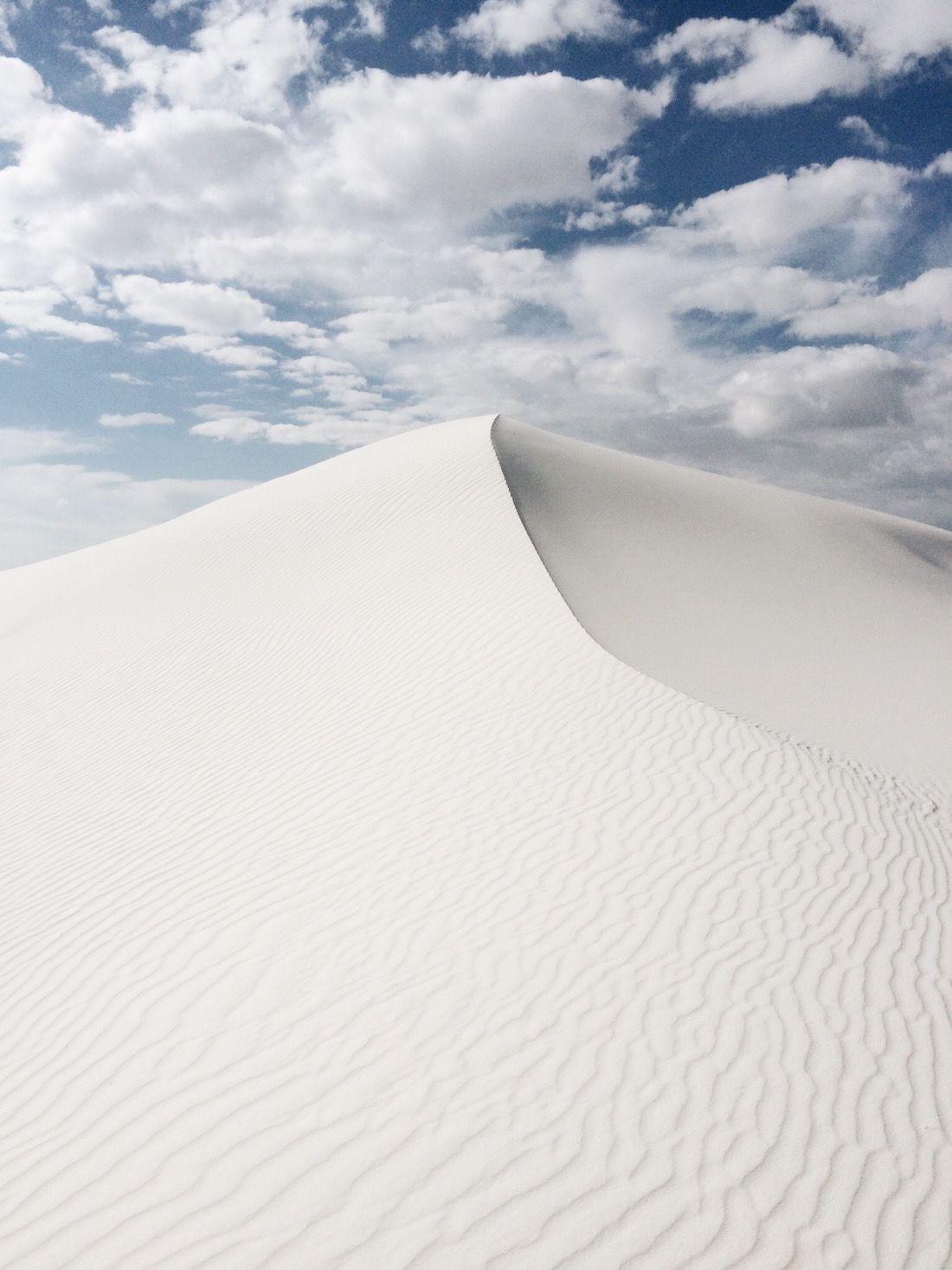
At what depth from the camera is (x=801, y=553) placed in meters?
25.2

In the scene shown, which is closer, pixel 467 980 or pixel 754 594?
pixel 467 980

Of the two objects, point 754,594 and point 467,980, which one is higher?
point 754,594

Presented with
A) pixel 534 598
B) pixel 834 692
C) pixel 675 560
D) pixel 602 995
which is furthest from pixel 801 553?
pixel 602 995

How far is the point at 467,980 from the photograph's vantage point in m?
5.75

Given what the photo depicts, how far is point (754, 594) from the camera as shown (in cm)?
2095

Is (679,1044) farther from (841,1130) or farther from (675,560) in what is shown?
(675,560)

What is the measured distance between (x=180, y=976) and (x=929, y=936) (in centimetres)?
556

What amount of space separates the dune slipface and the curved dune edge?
290 cm

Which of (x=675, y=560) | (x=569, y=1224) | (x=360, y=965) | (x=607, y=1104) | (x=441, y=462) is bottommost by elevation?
(x=569, y=1224)

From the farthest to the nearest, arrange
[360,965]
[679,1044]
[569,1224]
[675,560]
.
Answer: [675,560] → [360,965] → [679,1044] → [569,1224]

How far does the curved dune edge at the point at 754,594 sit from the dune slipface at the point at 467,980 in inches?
114

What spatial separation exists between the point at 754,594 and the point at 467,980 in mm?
16961

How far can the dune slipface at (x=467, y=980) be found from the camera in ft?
13.5

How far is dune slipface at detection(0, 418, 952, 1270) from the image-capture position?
13.5ft
